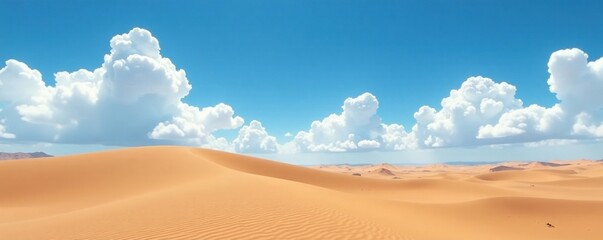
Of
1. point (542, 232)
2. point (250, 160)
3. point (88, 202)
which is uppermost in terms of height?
point (250, 160)

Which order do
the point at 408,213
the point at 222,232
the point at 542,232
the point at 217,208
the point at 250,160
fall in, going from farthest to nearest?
the point at 250,160 → the point at 408,213 → the point at 542,232 → the point at 217,208 → the point at 222,232

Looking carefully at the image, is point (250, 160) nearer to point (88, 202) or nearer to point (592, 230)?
point (88, 202)

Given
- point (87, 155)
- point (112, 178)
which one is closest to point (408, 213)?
point (112, 178)

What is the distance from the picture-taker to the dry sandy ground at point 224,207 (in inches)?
348

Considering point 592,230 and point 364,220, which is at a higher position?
point 364,220

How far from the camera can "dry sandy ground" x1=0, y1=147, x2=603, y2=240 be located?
8852mm

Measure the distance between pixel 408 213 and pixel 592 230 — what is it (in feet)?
25.4

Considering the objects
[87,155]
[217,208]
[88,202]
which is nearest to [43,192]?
[88,202]

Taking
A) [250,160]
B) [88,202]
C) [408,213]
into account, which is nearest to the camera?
[408,213]

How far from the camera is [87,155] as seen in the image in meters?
25.5

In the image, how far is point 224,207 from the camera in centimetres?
1052

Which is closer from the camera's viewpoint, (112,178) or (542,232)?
(542,232)

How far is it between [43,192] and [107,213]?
12.4 meters

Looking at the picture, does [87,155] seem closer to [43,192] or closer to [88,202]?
[43,192]
